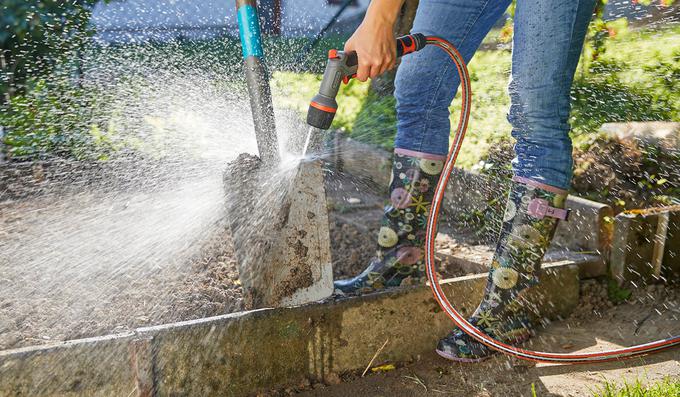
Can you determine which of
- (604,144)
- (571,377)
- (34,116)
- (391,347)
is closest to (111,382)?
(391,347)

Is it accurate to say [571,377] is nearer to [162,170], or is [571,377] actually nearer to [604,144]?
[604,144]

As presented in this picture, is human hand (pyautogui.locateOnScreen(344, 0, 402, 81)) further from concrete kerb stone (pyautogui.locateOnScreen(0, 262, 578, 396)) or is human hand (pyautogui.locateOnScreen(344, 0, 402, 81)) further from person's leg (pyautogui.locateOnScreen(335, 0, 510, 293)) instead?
concrete kerb stone (pyautogui.locateOnScreen(0, 262, 578, 396))

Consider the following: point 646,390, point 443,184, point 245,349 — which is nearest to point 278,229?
point 245,349

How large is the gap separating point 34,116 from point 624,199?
367cm

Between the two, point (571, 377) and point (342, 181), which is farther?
point (342, 181)

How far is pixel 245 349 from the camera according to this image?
6.48 ft

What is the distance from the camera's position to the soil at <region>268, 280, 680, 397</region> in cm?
205

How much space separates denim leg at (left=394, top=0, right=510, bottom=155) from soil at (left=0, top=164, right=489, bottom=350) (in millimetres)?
726

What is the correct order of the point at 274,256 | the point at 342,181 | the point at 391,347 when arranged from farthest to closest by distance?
the point at 342,181, the point at 391,347, the point at 274,256

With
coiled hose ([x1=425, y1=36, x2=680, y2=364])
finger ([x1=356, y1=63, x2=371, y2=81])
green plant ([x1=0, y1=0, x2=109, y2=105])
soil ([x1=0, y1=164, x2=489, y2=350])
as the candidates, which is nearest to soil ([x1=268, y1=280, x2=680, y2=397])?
coiled hose ([x1=425, y1=36, x2=680, y2=364])

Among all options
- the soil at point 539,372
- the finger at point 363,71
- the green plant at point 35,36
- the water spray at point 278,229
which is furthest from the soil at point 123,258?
the green plant at point 35,36

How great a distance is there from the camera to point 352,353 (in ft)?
7.07

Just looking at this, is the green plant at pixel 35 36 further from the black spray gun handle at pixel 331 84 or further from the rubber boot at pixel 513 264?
the rubber boot at pixel 513 264

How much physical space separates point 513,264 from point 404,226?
0.42m
